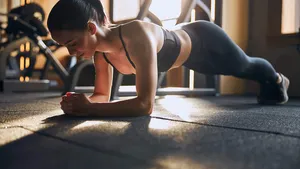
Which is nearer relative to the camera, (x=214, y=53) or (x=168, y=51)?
(x=168, y=51)

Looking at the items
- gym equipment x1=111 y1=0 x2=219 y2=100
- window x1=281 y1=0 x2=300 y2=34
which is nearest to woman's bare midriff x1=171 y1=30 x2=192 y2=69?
gym equipment x1=111 y1=0 x2=219 y2=100

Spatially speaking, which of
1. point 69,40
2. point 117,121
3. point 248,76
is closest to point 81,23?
point 69,40

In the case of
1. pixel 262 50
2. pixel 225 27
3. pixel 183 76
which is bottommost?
pixel 183 76

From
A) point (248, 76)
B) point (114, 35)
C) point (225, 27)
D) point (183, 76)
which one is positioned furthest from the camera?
point (183, 76)

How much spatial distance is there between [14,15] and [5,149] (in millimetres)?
2593

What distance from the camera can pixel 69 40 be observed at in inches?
44.0

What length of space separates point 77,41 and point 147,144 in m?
0.50

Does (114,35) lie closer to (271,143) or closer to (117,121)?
(117,121)

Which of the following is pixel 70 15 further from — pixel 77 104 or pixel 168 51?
pixel 168 51

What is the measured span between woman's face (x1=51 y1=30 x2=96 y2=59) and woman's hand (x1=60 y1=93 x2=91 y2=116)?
0.14 m

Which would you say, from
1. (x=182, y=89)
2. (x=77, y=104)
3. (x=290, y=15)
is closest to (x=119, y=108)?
(x=77, y=104)

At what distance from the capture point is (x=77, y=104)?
1.21 m

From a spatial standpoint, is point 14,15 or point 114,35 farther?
point 14,15

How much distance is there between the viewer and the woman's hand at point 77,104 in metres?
1.20
